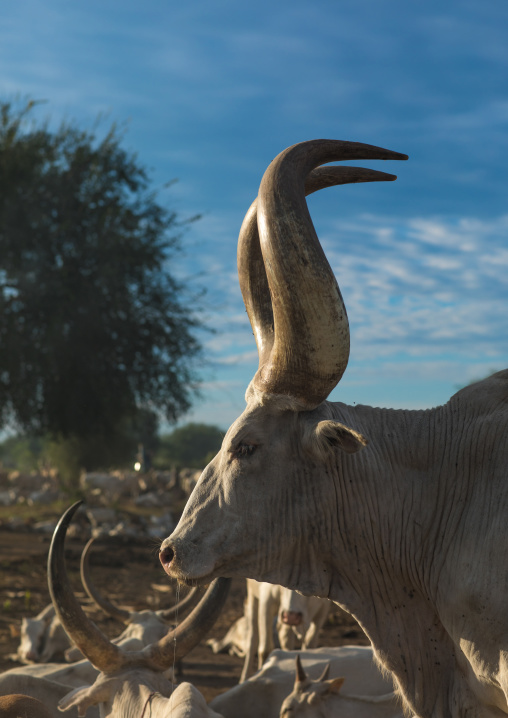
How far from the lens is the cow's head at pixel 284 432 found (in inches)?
106

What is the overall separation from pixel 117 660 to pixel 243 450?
1.93 metres

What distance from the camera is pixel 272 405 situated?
2.93 metres

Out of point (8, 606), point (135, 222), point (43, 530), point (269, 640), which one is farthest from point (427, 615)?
point (135, 222)

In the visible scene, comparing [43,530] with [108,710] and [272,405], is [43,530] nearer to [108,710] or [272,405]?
[108,710]

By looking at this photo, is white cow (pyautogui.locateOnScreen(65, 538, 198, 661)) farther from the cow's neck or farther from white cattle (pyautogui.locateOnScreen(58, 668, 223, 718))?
the cow's neck

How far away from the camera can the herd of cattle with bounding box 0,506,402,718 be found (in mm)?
4004

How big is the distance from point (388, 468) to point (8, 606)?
7467 millimetres

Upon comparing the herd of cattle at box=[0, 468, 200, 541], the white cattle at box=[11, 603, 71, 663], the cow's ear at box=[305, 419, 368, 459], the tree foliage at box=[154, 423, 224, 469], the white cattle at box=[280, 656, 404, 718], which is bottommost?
the white cattle at box=[11, 603, 71, 663]

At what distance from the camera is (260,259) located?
3.34 metres

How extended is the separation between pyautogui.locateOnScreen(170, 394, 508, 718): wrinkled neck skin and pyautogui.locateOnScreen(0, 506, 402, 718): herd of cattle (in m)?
1.08

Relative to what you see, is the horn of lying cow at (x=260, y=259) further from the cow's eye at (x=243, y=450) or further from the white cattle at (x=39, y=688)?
the white cattle at (x=39, y=688)

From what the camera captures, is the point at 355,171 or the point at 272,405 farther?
the point at 355,171

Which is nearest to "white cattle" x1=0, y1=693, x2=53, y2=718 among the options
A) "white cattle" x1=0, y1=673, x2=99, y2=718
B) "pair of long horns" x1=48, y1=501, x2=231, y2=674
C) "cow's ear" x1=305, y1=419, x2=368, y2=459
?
"pair of long horns" x1=48, y1=501, x2=231, y2=674

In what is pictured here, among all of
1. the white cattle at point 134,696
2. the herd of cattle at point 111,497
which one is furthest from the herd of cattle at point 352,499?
the herd of cattle at point 111,497
